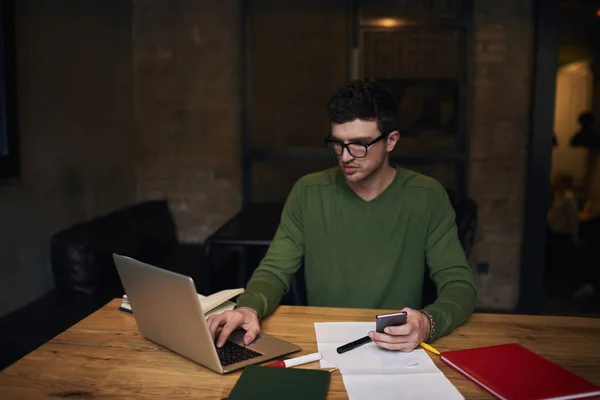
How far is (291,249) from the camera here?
1992mm

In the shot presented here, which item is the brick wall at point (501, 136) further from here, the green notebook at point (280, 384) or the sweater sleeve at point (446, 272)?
the green notebook at point (280, 384)

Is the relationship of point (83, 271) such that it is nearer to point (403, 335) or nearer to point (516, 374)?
point (403, 335)

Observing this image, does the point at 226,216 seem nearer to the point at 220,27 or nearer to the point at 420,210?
the point at 220,27

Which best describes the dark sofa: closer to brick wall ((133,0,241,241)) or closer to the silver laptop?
brick wall ((133,0,241,241))

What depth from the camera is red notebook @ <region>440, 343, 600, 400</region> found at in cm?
112

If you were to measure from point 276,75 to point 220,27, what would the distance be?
551 mm

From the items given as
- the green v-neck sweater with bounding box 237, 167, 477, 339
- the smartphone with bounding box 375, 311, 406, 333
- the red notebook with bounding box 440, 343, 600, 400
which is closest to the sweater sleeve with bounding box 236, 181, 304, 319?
the green v-neck sweater with bounding box 237, 167, 477, 339

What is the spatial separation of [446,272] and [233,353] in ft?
2.62

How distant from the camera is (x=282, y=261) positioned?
6.39ft

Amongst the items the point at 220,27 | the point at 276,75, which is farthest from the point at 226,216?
the point at 220,27

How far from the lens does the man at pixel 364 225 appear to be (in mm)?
1866

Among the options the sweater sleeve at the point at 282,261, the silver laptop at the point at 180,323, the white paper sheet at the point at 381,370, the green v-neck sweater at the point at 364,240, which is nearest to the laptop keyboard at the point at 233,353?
the silver laptop at the point at 180,323

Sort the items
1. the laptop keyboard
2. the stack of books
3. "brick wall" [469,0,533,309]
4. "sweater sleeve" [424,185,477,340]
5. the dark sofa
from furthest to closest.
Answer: "brick wall" [469,0,533,309], the dark sofa, the stack of books, "sweater sleeve" [424,185,477,340], the laptop keyboard

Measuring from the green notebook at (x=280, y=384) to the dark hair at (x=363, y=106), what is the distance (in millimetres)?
918
